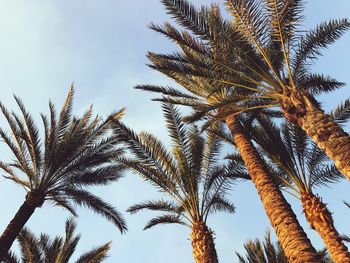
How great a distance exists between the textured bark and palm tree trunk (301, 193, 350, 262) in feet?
12.9

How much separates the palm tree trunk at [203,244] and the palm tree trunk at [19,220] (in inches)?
198

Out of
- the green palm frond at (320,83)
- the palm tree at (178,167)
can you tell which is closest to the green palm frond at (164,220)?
the palm tree at (178,167)

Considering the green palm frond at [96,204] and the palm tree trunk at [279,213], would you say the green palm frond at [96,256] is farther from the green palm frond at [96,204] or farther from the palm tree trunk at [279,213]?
the palm tree trunk at [279,213]

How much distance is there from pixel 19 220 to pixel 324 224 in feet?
28.9

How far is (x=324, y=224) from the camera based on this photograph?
10.2 meters

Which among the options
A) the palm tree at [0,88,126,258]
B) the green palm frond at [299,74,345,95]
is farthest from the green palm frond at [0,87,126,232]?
the green palm frond at [299,74,345,95]

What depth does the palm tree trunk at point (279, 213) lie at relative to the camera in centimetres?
690

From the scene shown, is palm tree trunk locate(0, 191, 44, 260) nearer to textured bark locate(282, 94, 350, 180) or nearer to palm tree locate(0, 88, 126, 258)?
palm tree locate(0, 88, 126, 258)

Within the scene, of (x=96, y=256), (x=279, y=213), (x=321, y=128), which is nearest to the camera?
(x=321, y=128)

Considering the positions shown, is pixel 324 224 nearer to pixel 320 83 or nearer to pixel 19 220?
pixel 320 83

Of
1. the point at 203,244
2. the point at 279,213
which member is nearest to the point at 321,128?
the point at 279,213

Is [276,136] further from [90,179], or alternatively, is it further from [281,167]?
[90,179]

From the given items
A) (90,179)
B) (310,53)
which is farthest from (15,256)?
(310,53)

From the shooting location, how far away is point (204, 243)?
1100 cm
